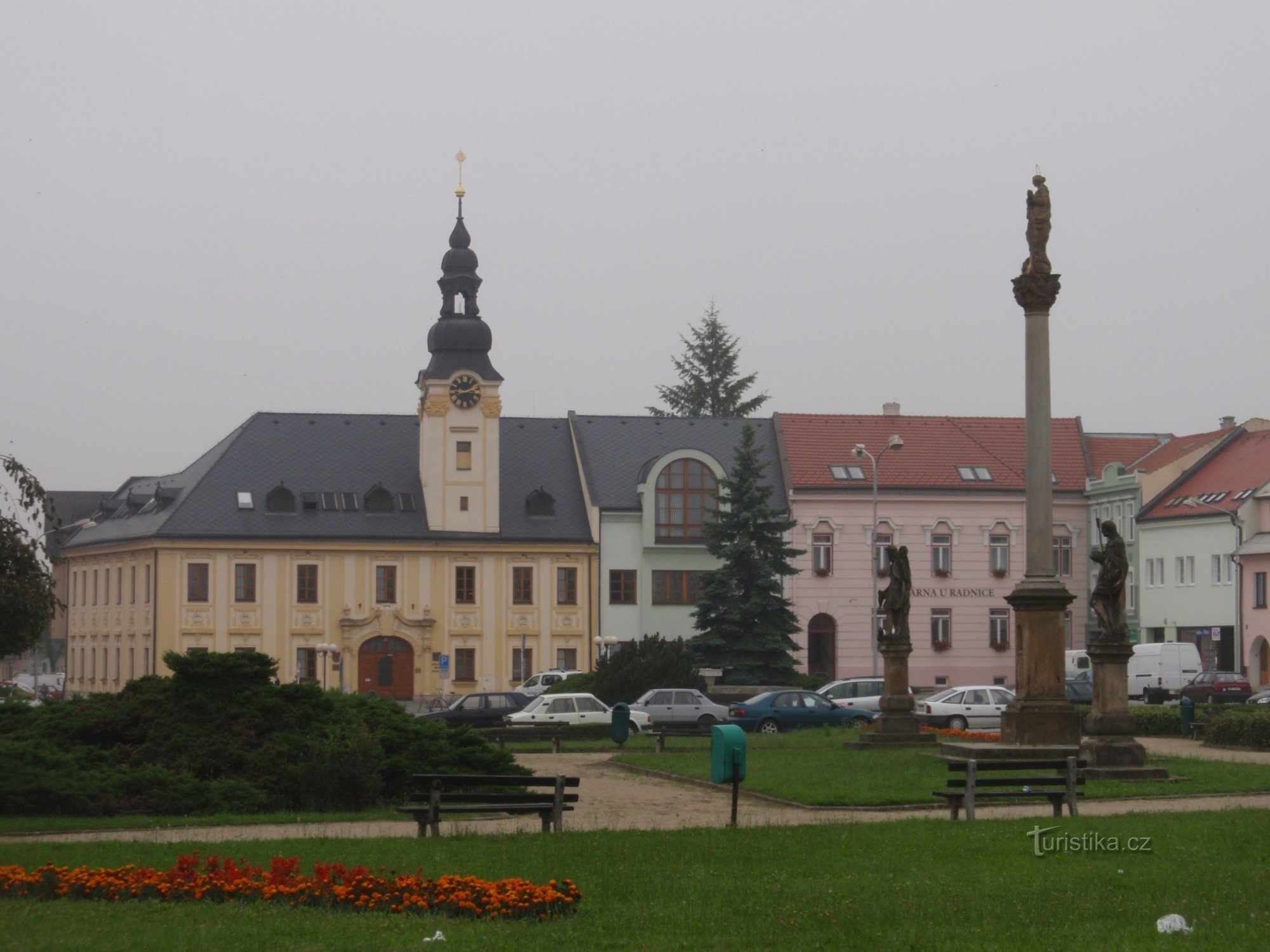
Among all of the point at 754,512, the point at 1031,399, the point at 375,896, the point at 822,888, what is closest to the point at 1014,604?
the point at 1031,399

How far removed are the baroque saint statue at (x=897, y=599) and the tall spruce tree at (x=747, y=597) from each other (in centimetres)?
1957

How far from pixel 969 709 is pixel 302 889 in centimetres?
3150

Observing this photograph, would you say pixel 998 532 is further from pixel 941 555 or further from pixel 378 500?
pixel 378 500

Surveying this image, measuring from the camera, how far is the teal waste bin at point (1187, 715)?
119ft

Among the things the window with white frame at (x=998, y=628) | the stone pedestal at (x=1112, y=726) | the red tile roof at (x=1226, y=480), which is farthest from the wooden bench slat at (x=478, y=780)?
the window with white frame at (x=998, y=628)

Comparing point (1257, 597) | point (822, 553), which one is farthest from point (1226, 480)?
point (822, 553)

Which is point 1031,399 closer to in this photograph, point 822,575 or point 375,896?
point 375,896

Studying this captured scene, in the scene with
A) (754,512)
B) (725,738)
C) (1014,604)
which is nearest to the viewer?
(725,738)

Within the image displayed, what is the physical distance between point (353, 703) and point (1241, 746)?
1748 cm

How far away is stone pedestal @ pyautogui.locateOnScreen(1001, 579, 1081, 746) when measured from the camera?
25.7 metres

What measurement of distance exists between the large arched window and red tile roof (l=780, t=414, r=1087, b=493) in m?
3.61

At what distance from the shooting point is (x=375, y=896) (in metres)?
12.7

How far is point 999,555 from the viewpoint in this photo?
70.1 metres

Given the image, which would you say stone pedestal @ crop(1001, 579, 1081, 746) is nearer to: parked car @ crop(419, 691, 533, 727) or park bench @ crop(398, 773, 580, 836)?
park bench @ crop(398, 773, 580, 836)
